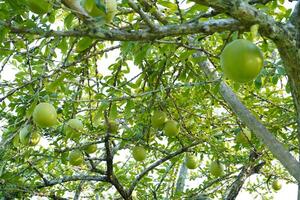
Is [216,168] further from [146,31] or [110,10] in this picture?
[146,31]

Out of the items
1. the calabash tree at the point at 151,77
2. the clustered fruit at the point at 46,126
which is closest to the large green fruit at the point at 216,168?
the calabash tree at the point at 151,77

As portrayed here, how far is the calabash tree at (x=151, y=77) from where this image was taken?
4.29 ft

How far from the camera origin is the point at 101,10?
1184 millimetres

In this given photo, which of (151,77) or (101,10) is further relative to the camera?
(151,77)

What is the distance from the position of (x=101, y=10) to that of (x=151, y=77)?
158cm

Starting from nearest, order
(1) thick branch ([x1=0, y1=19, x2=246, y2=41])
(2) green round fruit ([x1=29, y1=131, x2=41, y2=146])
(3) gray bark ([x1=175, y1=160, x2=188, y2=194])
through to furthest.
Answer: (1) thick branch ([x1=0, y1=19, x2=246, y2=41]) < (2) green round fruit ([x1=29, y1=131, x2=41, y2=146]) < (3) gray bark ([x1=175, y1=160, x2=188, y2=194])

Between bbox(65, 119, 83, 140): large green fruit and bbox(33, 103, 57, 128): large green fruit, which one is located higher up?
bbox(65, 119, 83, 140): large green fruit

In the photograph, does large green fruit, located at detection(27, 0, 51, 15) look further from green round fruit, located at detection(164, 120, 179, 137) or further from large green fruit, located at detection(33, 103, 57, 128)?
green round fruit, located at detection(164, 120, 179, 137)

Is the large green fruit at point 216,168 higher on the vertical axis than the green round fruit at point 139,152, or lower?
higher

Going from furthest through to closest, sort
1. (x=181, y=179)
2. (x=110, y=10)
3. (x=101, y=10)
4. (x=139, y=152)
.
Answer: (x=181, y=179) < (x=139, y=152) < (x=110, y=10) < (x=101, y=10)

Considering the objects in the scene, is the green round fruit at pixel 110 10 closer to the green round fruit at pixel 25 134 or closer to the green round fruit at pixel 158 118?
the green round fruit at pixel 25 134

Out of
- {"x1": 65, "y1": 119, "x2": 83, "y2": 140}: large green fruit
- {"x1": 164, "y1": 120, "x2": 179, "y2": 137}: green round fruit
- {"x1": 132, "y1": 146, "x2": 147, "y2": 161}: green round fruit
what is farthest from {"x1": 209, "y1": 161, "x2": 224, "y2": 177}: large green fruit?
Answer: {"x1": 65, "y1": 119, "x2": 83, "y2": 140}: large green fruit

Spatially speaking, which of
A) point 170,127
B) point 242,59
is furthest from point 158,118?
point 242,59

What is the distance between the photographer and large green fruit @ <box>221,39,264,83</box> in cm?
145
